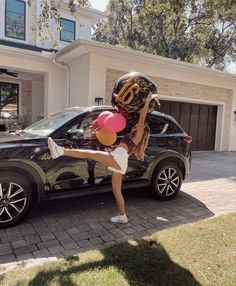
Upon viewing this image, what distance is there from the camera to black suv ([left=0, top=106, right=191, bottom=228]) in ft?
12.9

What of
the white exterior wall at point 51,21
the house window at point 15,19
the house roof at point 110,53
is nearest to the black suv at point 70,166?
the house roof at point 110,53

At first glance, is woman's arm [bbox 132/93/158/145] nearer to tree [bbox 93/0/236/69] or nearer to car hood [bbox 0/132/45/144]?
car hood [bbox 0/132/45/144]

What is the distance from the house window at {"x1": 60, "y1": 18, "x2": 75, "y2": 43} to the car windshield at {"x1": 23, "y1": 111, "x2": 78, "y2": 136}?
11215 millimetres

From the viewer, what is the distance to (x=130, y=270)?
2.99 meters

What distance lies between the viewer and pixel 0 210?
387 centimetres

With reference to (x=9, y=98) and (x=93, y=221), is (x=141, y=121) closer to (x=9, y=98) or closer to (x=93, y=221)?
(x=93, y=221)

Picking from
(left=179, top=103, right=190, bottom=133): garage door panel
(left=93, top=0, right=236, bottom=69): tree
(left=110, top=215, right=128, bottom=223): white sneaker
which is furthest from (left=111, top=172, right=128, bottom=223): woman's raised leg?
(left=93, top=0, right=236, bottom=69): tree

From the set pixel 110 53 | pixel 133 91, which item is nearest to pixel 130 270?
pixel 133 91

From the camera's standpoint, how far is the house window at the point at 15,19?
13688 mm

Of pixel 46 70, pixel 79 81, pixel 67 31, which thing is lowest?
pixel 79 81

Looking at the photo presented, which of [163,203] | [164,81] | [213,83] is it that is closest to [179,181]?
[163,203]

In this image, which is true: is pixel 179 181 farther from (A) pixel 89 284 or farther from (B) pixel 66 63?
(B) pixel 66 63

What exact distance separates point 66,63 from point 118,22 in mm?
13776

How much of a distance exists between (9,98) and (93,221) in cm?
1003
